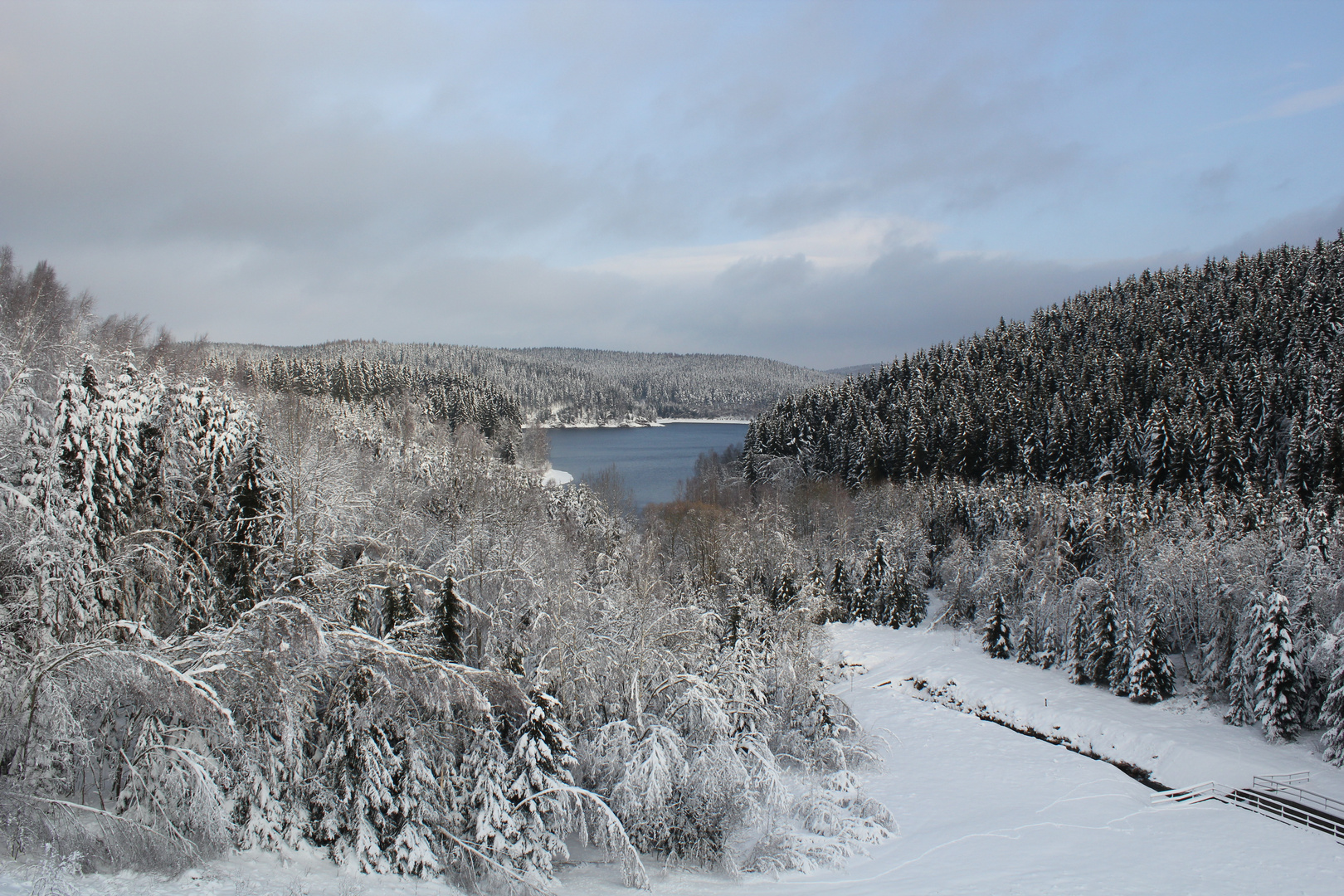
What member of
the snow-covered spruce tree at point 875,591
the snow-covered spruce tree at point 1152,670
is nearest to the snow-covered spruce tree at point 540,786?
the snow-covered spruce tree at point 1152,670

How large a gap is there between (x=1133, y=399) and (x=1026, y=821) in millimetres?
58863

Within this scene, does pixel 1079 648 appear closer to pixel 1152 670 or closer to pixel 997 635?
pixel 1152 670

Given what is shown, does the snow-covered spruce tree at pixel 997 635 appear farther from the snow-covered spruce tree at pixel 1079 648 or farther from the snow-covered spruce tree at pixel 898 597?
the snow-covered spruce tree at pixel 898 597

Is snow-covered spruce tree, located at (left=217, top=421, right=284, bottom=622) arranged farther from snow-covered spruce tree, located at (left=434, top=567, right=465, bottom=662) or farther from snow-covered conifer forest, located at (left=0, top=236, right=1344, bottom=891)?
snow-covered spruce tree, located at (left=434, top=567, right=465, bottom=662)

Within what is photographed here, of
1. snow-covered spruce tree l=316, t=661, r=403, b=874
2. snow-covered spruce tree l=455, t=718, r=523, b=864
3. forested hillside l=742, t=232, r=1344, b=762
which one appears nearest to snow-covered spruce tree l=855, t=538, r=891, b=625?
forested hillside l=742, t=232, r=1344, b=762

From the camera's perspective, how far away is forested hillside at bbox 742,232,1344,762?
30.4 m

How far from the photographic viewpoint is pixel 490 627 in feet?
63.0

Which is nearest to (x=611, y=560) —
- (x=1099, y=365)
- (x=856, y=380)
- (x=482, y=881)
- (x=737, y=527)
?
(x=737, y=527)

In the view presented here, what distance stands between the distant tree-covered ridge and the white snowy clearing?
30.8m

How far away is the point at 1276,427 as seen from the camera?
57312 mm

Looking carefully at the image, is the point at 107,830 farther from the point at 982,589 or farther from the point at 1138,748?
the point at 982,589

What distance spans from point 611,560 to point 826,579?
2002cm

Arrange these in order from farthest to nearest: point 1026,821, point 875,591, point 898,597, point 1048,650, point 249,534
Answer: point 875,591 → point 898,597 → point 1048,650 → point 1026,821 → point 249,534

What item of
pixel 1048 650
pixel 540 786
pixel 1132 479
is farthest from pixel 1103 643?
pixel 1132 479
